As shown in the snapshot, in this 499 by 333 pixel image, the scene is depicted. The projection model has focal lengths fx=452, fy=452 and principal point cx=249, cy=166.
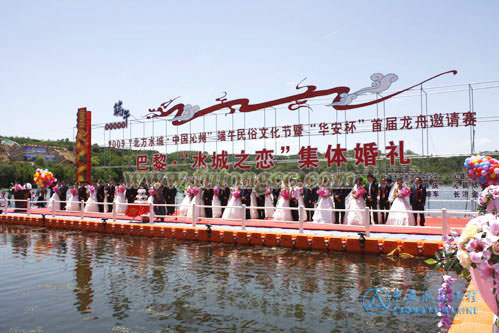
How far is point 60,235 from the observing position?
18125mm

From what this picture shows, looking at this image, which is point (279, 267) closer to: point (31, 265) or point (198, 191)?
point (31, 265)

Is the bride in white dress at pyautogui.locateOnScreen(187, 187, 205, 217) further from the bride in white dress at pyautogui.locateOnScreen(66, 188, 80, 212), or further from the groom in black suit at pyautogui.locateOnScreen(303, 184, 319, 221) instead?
the bride in white dress at pyautogui.locateOnScreen(66, 188, 80, 212)

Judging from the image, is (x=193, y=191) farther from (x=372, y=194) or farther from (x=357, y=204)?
(x=372, y=194)

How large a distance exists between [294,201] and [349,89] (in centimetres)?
555

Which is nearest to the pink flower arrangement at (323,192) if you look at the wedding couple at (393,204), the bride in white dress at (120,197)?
the wedding couple at (393,204)

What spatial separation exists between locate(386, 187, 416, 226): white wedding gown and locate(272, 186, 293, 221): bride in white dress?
12.1ft

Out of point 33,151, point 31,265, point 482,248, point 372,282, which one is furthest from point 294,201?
point 33,151

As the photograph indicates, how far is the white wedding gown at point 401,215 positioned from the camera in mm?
14812

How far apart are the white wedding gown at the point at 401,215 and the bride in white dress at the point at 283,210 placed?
12.1ft

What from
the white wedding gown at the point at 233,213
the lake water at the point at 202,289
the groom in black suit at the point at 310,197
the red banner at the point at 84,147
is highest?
the red banner at the point at 84,147

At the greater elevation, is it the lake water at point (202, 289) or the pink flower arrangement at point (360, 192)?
the pink flower arrangement at point (360, 192)

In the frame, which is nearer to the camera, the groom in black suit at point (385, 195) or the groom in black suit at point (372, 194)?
the groom in black suit at point (385, 195)

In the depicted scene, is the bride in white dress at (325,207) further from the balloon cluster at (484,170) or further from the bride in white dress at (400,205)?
the balloon cluster at (484,170)

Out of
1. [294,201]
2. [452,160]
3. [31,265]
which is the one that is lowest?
[31,265]
